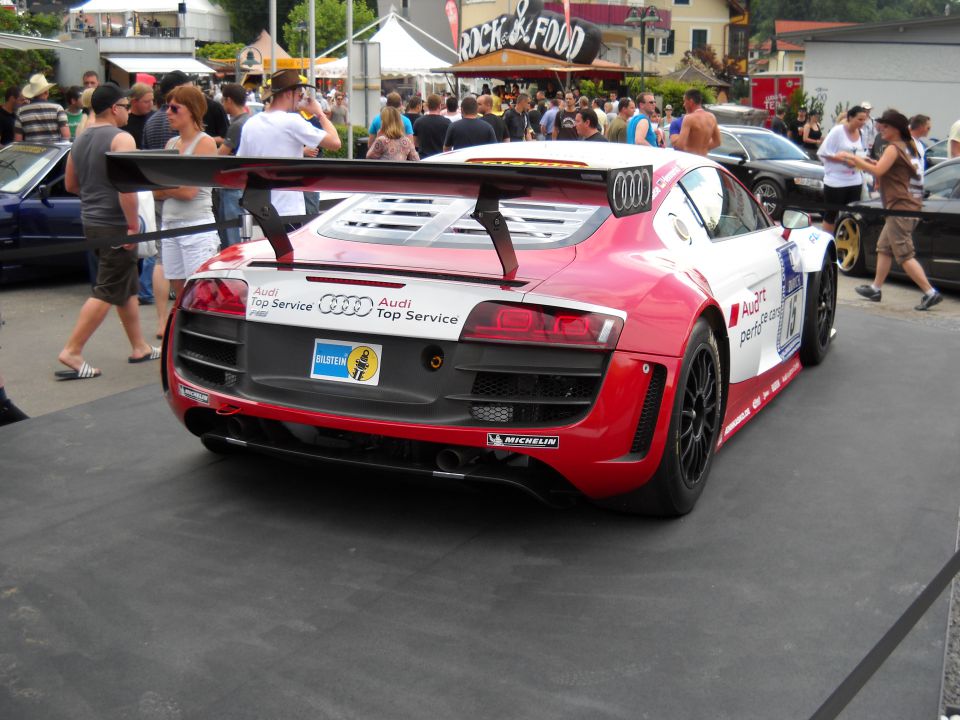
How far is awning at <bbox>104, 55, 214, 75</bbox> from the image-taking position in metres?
42.7

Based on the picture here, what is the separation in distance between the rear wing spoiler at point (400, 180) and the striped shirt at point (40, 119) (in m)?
9.39

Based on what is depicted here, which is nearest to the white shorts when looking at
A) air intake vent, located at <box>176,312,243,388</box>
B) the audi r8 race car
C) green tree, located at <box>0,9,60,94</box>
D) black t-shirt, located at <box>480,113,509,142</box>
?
the audi r8 race car

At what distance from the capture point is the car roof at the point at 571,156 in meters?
5.21

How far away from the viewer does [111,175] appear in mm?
4461

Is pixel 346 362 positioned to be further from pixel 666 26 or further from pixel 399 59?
pixel 666 26

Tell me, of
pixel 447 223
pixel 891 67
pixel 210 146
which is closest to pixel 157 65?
pixel 891 67

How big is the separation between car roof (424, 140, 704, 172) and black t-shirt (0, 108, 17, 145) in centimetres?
1052

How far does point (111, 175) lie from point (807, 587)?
9.75 feet

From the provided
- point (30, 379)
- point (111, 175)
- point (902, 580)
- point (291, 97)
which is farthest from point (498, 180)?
point (291, 97)

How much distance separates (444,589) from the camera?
151 inches

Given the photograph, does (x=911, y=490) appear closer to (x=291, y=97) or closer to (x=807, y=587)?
(x=807, y=587)

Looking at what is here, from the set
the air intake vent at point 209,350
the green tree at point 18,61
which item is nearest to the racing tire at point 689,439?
the air intake vent at point 209,350

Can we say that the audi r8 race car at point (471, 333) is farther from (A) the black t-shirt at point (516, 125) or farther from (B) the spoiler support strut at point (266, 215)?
(A) the black t-shirt at point (516, 125)

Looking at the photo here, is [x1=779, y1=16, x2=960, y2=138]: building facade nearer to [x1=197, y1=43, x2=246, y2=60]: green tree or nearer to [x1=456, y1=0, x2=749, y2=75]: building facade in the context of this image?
[x1=456, y1=0, x2=749, y2=75]: building facade
